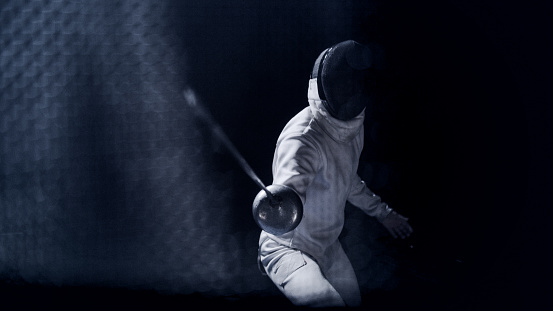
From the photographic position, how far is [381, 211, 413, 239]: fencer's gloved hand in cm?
60

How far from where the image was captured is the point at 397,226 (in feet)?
1.99

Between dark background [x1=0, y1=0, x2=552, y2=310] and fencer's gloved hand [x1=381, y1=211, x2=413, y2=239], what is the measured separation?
0.02 meters

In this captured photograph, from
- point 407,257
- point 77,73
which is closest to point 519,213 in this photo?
point 407,257

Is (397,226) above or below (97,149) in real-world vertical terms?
below

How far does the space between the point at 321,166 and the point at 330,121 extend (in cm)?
6

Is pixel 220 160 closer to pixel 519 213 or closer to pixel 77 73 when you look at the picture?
pixel 77 73

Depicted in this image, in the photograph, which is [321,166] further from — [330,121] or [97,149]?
[97,149]

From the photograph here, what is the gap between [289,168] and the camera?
52 cm

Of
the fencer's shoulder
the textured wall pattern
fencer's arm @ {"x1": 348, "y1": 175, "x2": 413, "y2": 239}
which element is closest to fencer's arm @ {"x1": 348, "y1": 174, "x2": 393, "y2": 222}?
fencer's arm @ {"x1": 348, "y1": 175, "x2": 413, "y2": 239}

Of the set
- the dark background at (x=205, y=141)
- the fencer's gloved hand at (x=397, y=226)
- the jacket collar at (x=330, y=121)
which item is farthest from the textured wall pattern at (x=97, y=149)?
the fencer's gloved hand at (x=397, y=226)

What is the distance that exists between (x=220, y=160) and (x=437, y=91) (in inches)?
11.6

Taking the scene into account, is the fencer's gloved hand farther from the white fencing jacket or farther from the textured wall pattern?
the textured wall pattern

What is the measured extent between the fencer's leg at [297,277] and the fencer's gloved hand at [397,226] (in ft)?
0.41

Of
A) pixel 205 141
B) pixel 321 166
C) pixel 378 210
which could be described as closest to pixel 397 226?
pixel 378 210
